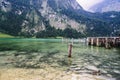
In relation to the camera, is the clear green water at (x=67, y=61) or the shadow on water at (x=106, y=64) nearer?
the shadow on water at (x=106, y=64)

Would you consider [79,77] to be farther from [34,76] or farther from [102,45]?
[102,45]

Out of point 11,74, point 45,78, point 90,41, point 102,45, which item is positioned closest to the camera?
point 45,78

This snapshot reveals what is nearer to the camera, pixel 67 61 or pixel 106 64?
pixel 106 64

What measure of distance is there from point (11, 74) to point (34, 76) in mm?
3622

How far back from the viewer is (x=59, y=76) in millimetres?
27562

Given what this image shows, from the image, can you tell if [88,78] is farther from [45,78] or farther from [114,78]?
[45,78]

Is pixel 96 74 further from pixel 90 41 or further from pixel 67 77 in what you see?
pixel 90 41

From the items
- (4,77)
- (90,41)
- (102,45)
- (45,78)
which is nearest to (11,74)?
(4,77)

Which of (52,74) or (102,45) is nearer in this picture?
(52,74)

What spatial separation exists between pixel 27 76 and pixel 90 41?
9174 centimetres

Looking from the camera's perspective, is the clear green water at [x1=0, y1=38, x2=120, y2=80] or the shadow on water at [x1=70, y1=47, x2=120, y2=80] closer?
the shadow on water at [x1=70, y1=47, x2=120, y2=80]

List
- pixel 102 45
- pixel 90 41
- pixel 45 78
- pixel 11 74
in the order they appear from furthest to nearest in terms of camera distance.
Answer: pixel 90 41, pixel 102 45, pixel 11 74, pixel 45 78

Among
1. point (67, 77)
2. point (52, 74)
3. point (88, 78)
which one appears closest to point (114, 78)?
point (88, 78)

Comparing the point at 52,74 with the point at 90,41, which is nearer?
the point at 52,74
